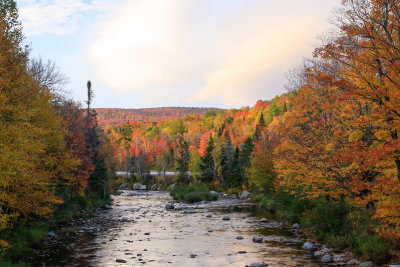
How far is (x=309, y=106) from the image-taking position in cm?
2084

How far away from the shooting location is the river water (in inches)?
584

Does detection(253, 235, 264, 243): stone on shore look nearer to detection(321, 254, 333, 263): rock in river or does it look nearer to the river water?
the river water

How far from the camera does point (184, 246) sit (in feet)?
59.1

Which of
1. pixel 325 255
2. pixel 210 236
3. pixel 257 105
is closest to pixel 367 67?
pixel 325 255

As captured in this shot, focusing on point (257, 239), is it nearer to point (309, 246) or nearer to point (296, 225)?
point (309, 246)

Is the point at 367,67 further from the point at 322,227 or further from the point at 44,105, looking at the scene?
the point at 44,105

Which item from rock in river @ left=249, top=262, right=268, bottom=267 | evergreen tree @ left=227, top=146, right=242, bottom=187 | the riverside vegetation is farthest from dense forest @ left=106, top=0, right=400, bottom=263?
evergreen tree @ left=227, top=146, right=242, bottom=187

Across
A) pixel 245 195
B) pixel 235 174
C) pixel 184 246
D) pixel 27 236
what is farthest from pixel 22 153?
pixel 235 174

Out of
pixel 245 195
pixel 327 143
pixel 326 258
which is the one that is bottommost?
pixel 245 195

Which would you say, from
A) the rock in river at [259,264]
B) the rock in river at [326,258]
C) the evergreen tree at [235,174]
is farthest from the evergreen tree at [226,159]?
the rock in river at [259,264]

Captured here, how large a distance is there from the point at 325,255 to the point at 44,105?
804 inches

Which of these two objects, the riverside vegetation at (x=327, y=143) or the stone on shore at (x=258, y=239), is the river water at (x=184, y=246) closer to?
the stone on shore at (x=258, y=239)

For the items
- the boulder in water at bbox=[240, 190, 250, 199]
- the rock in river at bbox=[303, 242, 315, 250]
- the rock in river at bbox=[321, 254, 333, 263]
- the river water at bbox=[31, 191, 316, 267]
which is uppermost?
the rock in river at bbox=[321, 254, 333, 263]

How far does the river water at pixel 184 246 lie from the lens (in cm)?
1483
